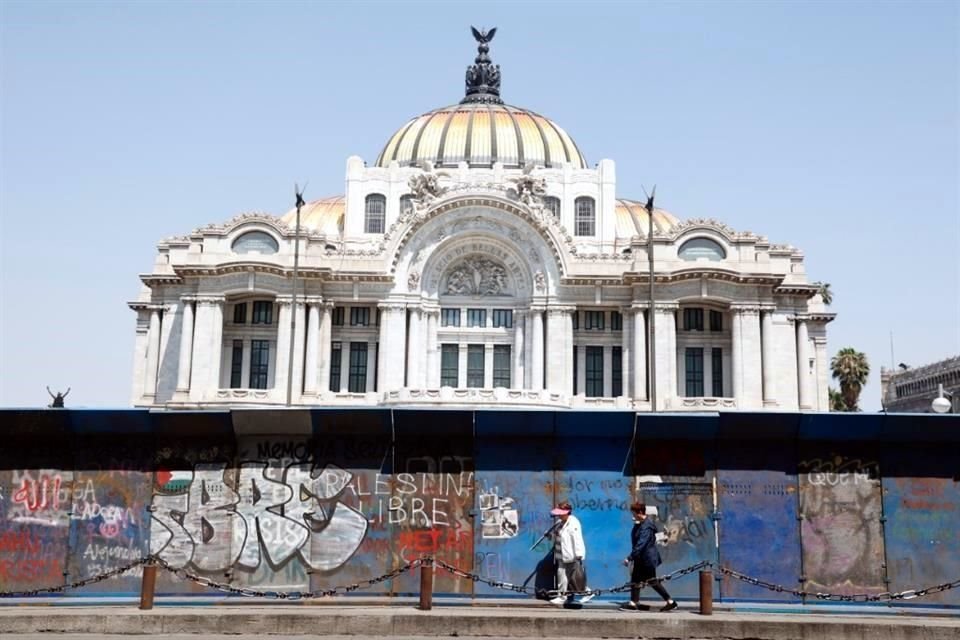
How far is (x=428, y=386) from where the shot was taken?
61312 mm

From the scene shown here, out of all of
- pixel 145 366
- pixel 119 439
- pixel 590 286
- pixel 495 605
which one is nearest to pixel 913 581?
pixel 495 605

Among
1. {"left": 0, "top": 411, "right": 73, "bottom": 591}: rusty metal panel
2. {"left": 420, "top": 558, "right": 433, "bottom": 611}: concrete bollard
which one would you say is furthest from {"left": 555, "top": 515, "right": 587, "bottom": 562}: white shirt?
{"left": 0, "top": 411, "right": 73, "bottom": 591}: rusty metal panel

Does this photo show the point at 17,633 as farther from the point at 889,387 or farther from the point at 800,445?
the point at 889,387

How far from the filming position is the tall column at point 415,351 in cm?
6078

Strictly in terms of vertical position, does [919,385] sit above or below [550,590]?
above

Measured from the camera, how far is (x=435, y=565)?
20.3 meters

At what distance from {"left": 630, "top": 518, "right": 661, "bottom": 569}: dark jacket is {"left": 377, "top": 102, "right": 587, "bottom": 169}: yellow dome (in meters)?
56.5

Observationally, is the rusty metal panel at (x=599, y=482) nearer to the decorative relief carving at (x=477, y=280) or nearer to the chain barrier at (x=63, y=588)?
the chain barrier at (x=63, y=588)

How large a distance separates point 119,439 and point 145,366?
4863 cm

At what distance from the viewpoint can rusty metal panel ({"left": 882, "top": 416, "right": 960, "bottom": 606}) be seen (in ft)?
66.1

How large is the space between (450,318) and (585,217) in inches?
559

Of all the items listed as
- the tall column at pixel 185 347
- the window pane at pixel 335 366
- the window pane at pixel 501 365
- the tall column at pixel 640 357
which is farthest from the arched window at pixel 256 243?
the tall column at pixel 640 357

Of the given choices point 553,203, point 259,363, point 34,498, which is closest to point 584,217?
point 553,203

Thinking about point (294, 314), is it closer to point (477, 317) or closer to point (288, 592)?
point (477, 317)
